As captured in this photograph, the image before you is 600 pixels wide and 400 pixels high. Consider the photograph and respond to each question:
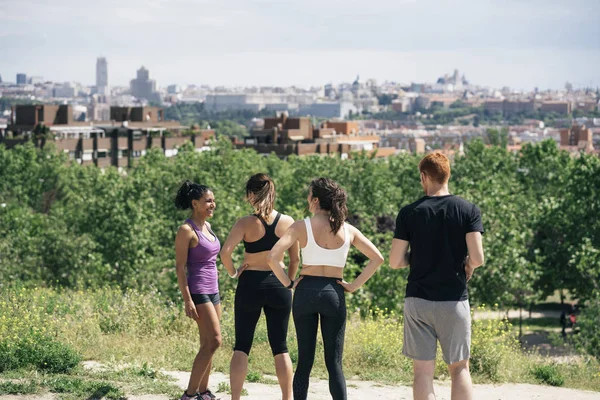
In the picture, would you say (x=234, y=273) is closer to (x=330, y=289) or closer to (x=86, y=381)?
(x=330, y=289)

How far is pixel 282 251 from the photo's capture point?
7.42m

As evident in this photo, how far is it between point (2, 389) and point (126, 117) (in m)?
118

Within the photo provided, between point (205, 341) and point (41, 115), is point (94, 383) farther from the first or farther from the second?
point (41, 115)

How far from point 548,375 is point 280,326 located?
4.33m

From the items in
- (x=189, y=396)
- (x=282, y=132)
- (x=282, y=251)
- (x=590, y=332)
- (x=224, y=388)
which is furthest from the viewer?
(x=282, y=132)

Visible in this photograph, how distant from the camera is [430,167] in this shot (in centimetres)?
703

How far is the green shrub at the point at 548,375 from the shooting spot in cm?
1058

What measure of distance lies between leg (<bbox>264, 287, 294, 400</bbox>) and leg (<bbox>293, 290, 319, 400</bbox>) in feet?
1.25

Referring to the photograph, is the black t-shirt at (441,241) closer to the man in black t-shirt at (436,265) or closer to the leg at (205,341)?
the man in black t-shirt at (436,265)

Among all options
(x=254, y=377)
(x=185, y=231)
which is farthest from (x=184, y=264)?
(x=254, y=377)

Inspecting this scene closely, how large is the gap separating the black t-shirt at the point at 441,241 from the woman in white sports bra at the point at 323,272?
0.53 meters

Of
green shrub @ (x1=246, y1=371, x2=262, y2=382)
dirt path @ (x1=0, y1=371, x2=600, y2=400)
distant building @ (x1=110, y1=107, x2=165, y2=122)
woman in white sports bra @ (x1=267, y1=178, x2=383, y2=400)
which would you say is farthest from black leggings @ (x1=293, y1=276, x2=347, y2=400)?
distant building @ (x1=110, y1=107, x2=165, y2=122)

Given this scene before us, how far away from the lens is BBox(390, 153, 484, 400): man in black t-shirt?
22.7ft

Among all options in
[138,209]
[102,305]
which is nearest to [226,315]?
[102,305]
